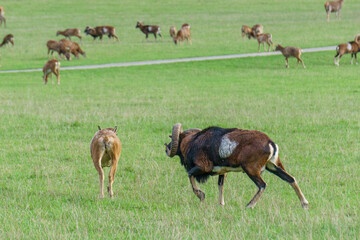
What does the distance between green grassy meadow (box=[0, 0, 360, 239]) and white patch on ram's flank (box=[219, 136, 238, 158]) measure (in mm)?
614

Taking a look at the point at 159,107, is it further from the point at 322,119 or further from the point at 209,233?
the point at 209,233

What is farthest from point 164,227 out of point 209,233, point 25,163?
point 25,163

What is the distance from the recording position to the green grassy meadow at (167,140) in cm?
635

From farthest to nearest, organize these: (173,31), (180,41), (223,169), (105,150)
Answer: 1. (180,41)
2. (173,31)
3. (105,150)
4. (223,169)

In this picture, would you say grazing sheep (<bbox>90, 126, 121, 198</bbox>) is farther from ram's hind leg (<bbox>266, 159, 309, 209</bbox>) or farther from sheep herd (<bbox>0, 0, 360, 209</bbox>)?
ram's hind leg (<bbox>266, 159, 309, 209</bbox>)

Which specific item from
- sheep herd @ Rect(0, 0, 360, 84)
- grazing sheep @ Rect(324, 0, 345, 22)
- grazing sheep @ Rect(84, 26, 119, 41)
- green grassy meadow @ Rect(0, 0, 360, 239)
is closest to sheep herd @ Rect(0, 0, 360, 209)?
green grassy meadow @ Rect(0, 0, 360, 239)

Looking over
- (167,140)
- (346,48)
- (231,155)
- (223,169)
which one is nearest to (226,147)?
(231,155)

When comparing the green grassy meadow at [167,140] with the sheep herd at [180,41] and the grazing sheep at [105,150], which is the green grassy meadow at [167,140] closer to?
the grazing sheep at [105,150]

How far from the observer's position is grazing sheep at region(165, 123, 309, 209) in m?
6.83

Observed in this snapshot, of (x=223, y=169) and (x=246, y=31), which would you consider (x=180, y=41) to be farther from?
(x=223, y=169)

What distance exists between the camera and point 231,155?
7.00 meters

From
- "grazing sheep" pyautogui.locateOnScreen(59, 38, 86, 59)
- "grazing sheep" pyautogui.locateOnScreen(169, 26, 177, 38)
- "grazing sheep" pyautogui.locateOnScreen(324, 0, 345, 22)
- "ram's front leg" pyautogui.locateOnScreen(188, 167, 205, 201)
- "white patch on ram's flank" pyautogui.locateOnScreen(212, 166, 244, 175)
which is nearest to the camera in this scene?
"white patch on ram's flank" pyautogui.locateOnScreen(212, 166, 244, 175)

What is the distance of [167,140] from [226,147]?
5.48m

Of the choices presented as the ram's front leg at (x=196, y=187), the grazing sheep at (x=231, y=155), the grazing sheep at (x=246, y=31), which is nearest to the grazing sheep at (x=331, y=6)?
the grazing sheep at (x=246, y=31)
